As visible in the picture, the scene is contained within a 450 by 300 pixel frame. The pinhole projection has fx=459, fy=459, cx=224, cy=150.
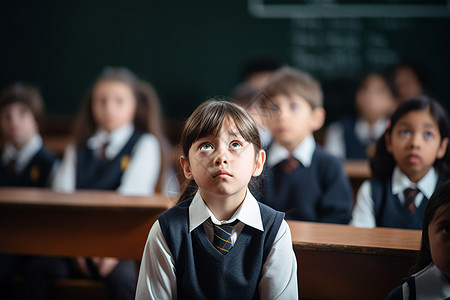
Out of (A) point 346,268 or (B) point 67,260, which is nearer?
(A) point 346,268

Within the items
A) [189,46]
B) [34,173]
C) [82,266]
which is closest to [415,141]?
[82,266]

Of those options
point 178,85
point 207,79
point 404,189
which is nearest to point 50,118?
point 178,85

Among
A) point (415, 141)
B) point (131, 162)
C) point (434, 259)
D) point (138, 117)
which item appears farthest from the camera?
point (138, 117)

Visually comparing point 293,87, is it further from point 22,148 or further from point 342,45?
point 342,45

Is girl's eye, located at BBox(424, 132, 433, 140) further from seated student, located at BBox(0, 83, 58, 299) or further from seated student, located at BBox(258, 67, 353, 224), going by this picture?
seated student, located at BBox(0, 83, 58, 299)

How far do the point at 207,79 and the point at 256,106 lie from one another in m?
3.20

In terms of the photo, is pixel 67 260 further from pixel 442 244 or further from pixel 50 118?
pixel 50 118

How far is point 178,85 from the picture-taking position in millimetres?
4590

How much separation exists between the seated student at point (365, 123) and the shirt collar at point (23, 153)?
86.8 inches

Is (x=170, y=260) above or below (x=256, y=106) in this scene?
below

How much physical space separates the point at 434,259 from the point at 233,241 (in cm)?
46

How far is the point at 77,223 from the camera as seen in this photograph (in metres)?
1.68

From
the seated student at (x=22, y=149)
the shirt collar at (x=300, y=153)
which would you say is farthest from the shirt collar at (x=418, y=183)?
the seated student at (x=22, y=149)

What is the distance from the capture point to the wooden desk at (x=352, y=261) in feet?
3.95
